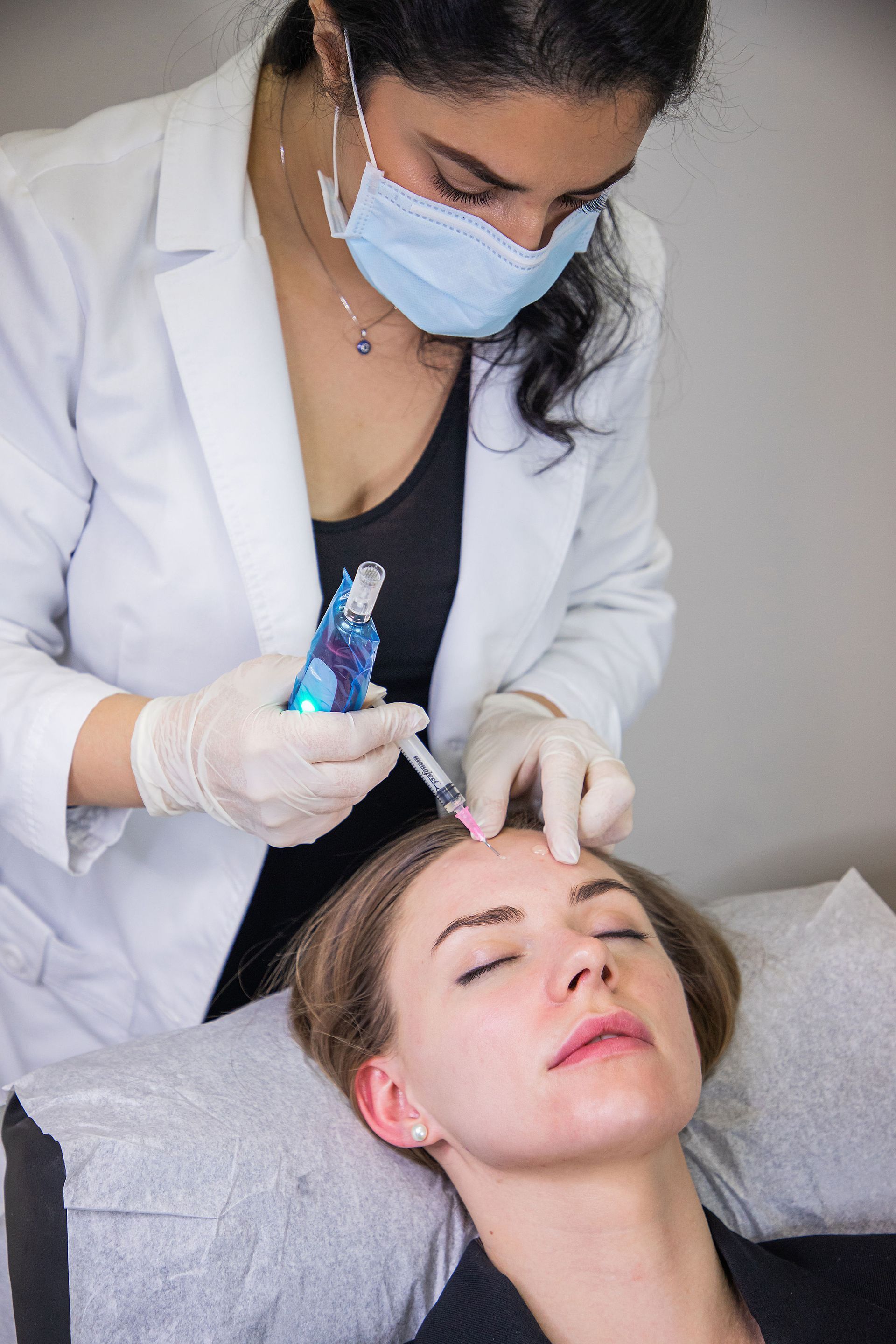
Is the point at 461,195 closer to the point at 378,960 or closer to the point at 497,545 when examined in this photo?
the point at 497,545

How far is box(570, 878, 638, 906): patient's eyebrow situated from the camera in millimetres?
1274

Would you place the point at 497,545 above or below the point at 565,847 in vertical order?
above

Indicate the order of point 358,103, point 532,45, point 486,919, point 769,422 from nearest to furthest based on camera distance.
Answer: point 532,45 < point 358,103 < point 486,919 < point 769,422

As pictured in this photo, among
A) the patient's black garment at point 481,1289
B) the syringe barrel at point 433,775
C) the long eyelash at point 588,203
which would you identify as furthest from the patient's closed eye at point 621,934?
the long eyelash at point 588,203

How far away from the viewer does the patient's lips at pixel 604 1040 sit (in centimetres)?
111

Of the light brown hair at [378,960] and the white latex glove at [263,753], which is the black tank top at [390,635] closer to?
the light brown hair at [378,960]

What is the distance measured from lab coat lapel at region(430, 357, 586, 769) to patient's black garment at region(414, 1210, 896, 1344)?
0.70 m

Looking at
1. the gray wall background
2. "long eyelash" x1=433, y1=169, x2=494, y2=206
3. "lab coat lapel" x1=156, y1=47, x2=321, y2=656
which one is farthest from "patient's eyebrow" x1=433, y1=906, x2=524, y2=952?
the gray wall background

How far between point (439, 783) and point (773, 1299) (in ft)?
2.22

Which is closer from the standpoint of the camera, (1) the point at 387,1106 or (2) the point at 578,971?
(2) the point at 578,971

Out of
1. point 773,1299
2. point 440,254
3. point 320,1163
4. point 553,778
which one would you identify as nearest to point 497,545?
point 553,778

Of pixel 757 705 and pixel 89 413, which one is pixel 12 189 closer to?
pixel 89 413

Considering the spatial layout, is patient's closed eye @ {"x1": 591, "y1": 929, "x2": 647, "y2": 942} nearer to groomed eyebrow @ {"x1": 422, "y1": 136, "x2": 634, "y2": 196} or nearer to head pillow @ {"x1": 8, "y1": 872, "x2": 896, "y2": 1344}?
head pillow @ {"x1": 8, "y1": 872, "x2": 896, "y2": 1344}

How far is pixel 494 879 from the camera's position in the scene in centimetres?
129
